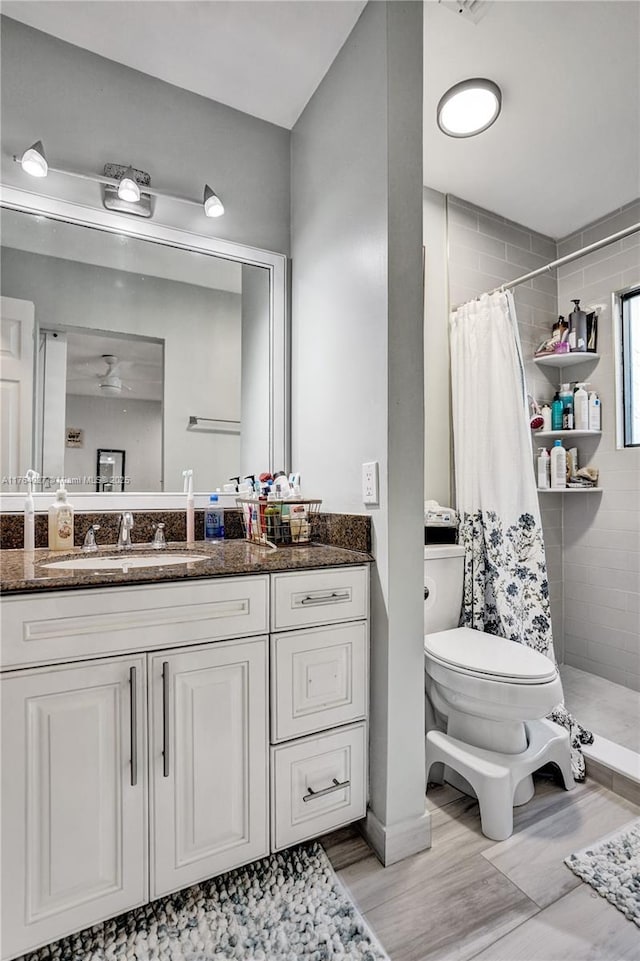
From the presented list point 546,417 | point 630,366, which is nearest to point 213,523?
point 546,417

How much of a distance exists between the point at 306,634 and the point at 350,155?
4.99 ft

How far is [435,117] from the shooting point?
1940 mm

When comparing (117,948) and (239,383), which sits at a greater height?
(239,383)

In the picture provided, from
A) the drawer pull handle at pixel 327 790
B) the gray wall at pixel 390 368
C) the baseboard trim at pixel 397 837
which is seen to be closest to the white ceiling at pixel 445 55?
the gray wall at pixel 390 368

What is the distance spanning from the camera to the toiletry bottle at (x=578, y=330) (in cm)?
252

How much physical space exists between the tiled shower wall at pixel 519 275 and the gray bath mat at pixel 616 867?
1.46m

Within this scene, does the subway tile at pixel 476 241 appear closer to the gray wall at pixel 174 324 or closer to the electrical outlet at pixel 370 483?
the gray wall at pixel 174 324

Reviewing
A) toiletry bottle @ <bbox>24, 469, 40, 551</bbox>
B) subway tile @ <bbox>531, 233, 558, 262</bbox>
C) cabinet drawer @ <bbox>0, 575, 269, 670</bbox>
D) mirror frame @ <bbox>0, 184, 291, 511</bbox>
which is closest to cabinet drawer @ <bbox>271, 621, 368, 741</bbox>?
cabinet drawer @ <bbox>0, 575, 269, 670</bbox>

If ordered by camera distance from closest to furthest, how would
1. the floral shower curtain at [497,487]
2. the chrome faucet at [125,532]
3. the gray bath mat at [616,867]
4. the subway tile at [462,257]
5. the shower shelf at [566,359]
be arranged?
the gray bath mat at [616,867], the chrome faucet at [125,532], the floral shower curtain at [497,487], the subway tile at [462,257], the shower shelf at [566,359]

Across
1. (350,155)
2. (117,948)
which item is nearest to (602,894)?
(117,948)

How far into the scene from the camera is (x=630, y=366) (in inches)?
97.7

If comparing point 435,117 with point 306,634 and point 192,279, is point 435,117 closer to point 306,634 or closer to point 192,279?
point 192,279

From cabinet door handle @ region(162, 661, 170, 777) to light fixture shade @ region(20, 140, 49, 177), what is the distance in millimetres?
1545

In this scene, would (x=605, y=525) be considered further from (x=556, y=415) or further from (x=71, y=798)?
(x=71, y=798)
